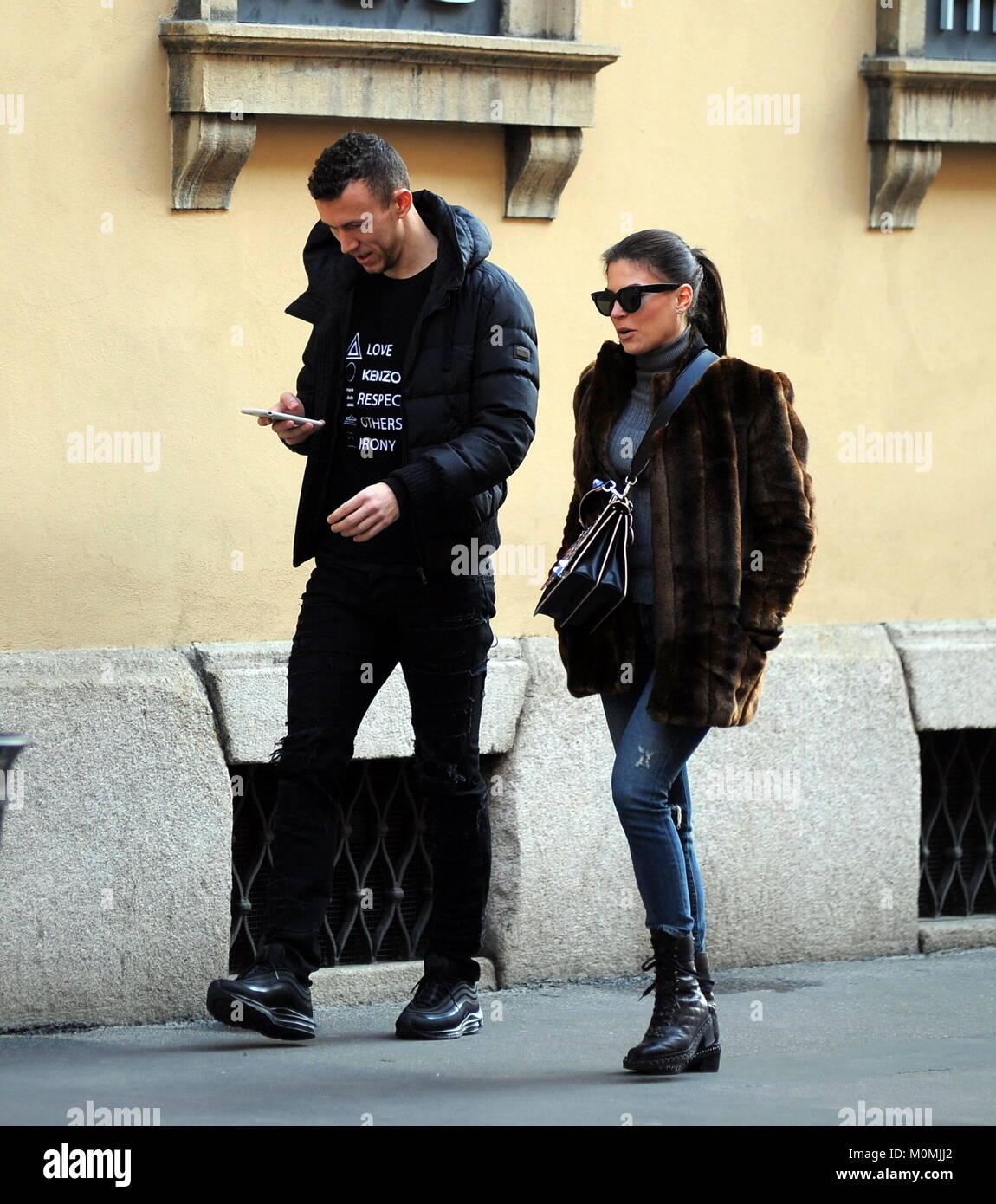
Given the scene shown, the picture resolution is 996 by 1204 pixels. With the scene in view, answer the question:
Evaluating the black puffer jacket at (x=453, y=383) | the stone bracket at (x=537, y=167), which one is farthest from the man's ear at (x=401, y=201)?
the stone bracket at (x=537, y=167)

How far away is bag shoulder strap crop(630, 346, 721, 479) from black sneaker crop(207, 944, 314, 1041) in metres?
1.43

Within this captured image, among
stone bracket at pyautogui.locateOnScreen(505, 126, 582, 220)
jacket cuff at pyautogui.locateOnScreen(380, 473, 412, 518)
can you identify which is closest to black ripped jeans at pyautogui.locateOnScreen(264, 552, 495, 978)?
jacket cuff at pyautogui.locateOnScreen(380, 473, 412, 518)

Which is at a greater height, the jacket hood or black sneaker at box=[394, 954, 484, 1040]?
the jacket hood

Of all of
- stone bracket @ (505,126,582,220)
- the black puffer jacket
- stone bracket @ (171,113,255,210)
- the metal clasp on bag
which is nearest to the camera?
the metal clasp on bag

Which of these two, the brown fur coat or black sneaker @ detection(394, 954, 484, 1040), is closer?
the brown fur coat

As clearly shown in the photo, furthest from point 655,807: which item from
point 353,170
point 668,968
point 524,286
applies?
point 524,286

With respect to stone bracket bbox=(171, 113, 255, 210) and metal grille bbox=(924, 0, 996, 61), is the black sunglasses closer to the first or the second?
stone bracket bbox=(171, 113, 255, 210)

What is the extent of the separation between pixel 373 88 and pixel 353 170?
1070 millimetres

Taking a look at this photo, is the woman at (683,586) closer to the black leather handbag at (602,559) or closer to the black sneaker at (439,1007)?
the black leather handbag at (602,559)

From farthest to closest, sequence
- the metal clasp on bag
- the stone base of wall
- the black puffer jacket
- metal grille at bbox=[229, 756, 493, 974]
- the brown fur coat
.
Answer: metal grille at bbox=[229, 756, 493, 974] → the stone base of wall → the black puffer jacket → the metal clasp on bag → the brown fur coat

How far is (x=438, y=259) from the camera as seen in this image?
17.0 ft

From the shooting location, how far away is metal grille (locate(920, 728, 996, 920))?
7.04m

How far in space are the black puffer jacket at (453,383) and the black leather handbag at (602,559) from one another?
289mm
